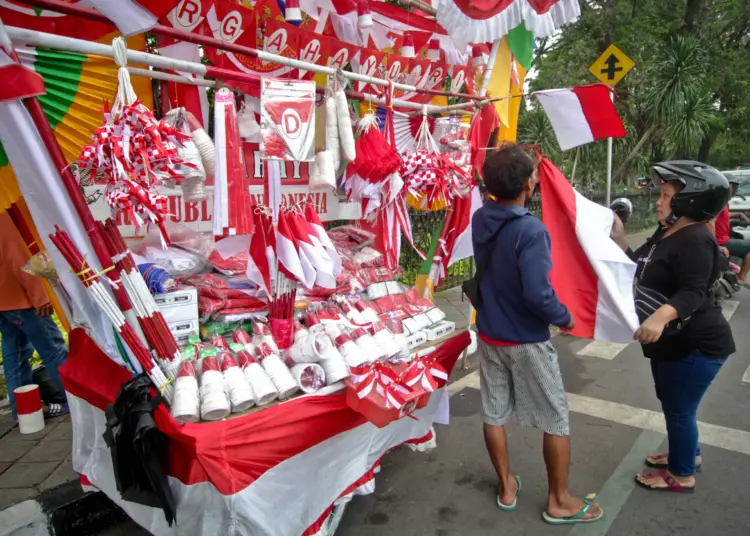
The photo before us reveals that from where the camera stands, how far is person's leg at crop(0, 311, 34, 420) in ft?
11.4

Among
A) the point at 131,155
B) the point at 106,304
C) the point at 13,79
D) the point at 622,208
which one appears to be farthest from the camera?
the point at 622,208

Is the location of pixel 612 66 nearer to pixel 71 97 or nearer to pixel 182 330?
pixel 182 330

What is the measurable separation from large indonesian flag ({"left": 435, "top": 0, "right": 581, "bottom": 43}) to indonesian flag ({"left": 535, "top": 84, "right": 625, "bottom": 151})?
46cm

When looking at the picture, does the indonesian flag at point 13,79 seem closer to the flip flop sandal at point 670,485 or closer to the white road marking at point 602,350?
the flip flop sandal at point 670,485

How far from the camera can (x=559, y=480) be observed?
104 inches

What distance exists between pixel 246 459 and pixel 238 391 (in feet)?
0.91

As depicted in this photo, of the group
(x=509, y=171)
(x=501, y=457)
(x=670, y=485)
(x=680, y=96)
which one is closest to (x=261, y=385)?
(x=501, y=457)

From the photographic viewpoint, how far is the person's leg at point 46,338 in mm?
3467

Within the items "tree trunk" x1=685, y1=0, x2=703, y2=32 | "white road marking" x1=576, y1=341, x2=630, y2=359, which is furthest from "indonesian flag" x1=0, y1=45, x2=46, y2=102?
"tree trunk" x1=685, y1=0, x2=703, y2=32

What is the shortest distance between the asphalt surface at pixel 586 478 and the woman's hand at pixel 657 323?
104 cm

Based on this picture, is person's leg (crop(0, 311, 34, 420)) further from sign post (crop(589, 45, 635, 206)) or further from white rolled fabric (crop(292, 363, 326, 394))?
sign post (crop(589, 45, 635, 206))

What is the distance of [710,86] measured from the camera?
15.7 meters

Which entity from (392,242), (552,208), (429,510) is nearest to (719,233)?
(552,208)

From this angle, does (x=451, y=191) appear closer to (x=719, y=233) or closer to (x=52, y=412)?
(x=52, y=412)
